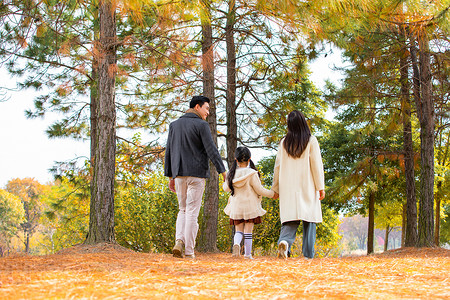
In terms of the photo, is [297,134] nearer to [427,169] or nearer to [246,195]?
[246,195]

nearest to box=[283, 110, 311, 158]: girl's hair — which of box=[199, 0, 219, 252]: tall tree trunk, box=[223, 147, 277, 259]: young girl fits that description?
box=[223, 147, 277, 259]: young girl

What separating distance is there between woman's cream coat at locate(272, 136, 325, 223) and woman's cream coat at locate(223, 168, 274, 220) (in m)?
0.81

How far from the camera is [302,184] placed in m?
4.84

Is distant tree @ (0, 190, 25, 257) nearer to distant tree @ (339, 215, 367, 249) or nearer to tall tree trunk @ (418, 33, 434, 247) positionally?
tall tree trunk @ (418, 33, 434, 247)

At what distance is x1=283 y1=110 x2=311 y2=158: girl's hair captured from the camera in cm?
481

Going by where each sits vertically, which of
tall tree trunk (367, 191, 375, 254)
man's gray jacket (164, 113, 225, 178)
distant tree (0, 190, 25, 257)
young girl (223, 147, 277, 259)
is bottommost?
distant tree (0, 190, 25, 257)

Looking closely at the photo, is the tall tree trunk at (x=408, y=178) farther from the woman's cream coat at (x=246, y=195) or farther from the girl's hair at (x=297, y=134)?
the girl's hair at (x=297, y=134)

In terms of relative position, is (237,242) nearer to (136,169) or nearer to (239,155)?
(239,155)

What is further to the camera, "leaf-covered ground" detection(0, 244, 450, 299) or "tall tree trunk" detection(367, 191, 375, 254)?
"tall tree trunk" detection(367, 191, 375, 254)

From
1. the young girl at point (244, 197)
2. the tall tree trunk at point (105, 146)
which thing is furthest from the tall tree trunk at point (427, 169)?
the tall tree trunk at point (105, 146)

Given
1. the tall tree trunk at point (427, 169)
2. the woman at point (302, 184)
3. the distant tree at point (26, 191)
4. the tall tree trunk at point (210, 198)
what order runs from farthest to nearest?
the distant tree at point (26, 191) → the tall tree trunk at point (427, 169) → the tall tree trunk at point (210, 198) → the woman at point (302, 184)

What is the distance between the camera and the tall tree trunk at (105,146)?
242 inches

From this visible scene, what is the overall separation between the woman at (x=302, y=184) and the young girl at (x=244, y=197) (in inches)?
30.7

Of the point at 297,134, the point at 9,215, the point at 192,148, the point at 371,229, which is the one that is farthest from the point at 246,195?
the point at 9,215
